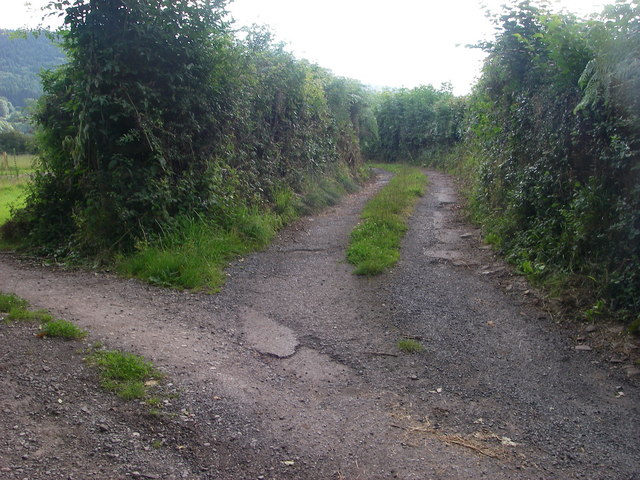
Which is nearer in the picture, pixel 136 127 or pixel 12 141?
pixel 136 127

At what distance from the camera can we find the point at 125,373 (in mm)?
4121

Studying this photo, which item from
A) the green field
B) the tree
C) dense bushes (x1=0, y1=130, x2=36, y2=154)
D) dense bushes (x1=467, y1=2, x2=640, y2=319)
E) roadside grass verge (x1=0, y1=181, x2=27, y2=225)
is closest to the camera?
dense bushes (x1=467, y1=2, x2=640, y2=319)

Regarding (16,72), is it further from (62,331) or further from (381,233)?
(62,331)

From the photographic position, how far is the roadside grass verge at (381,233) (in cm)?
793

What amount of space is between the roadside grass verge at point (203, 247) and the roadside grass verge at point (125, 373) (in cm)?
230

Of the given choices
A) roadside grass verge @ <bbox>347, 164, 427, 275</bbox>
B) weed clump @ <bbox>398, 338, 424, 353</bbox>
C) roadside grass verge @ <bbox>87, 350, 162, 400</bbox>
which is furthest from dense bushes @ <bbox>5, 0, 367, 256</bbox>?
weed clump @ <bbox>398, 338, 424, 353</bbox>

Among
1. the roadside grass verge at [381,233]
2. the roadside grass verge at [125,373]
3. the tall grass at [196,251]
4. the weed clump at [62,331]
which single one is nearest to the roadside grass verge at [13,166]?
the tall grass at [196,251]

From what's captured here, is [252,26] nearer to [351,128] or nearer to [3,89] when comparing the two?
[351,128]

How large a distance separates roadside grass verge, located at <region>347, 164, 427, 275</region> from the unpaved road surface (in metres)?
0.75

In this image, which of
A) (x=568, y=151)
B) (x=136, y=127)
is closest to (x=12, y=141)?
(x=136, y=127)

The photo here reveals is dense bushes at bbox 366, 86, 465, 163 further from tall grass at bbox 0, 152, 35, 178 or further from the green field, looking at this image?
the green field

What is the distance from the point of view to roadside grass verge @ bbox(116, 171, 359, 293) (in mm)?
6922

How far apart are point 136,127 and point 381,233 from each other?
14.6 feet

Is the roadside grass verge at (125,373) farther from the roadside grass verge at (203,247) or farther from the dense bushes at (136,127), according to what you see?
the dense bushes at (136,127)
